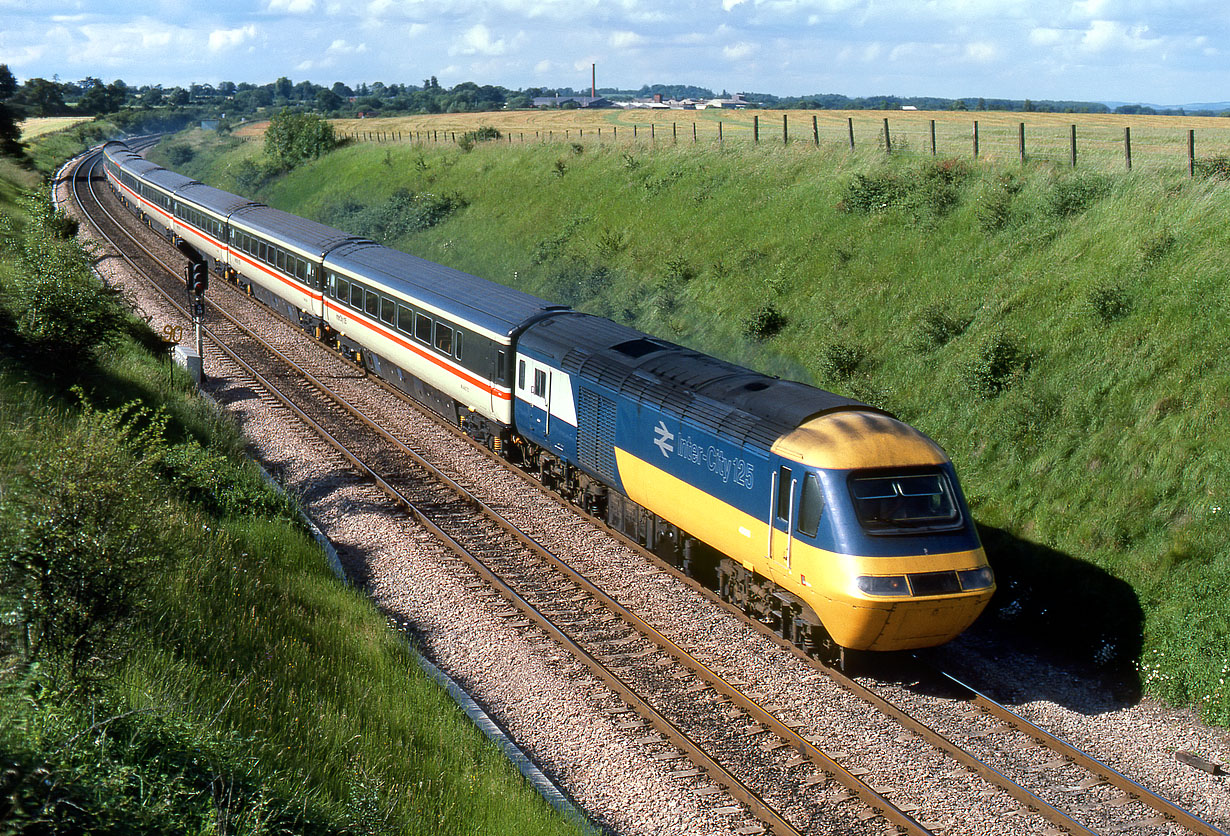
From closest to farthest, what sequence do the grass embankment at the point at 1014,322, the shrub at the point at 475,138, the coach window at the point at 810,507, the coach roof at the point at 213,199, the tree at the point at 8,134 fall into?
the coach window at the point at 810,507
the grass embankment at the point at 1014,322
the coach roof at the point at 213,199
the shrub at the point at 475,138
the tree at the point at 8,134

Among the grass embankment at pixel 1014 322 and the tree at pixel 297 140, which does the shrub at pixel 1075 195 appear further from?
the tree at pixel 297 140

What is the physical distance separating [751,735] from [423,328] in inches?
555

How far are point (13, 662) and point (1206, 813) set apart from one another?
11.3m

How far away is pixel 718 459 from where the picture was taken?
43.9 ft

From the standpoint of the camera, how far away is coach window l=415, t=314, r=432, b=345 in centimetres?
2239

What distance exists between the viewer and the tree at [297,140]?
68312 mm

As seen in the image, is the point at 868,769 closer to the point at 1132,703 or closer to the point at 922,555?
the point at 922,555

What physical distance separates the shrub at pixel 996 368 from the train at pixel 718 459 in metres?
5.23

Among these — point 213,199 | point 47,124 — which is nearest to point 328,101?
point 47,124

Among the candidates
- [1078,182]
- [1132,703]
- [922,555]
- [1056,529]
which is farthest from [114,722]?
[1078,182]

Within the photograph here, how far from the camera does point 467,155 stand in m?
53.7

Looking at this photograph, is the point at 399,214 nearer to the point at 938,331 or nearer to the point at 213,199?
the point at 213,199

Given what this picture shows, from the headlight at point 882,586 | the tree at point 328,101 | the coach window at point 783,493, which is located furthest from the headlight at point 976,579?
the tree at point 328,101

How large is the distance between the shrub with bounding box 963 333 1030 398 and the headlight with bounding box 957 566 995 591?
7202mm
